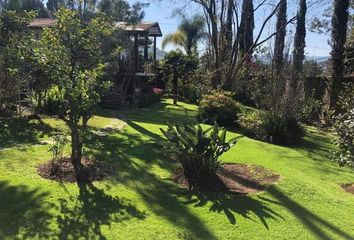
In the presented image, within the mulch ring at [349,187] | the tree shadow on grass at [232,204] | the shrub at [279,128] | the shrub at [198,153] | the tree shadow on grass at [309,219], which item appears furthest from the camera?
the shrub at [279,128]

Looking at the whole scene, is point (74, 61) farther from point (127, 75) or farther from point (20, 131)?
point (127, 75)

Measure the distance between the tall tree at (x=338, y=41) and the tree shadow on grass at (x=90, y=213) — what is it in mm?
14861

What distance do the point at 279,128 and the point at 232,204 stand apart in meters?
7.13

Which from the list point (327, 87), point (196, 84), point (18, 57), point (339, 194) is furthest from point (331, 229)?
point (196, 84)

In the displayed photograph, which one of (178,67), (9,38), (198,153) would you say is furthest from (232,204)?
A: (178,67)

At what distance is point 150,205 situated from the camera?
5988mm

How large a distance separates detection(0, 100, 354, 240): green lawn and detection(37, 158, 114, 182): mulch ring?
0.60 ft

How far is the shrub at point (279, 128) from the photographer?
12.8m

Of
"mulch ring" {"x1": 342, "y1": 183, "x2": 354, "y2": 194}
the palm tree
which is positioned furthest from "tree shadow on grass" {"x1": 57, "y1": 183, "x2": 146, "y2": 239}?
the palm tree

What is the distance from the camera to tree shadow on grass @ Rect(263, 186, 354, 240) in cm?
550

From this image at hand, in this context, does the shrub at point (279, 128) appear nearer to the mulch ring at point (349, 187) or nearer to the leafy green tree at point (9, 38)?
the mulch ring at point (349, 187)

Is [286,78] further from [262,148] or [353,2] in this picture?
[353,2]

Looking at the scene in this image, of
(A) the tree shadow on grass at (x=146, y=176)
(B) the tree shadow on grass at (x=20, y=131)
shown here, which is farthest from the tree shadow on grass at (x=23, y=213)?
(B) the tree shadow on grass at (x=20, y=131)

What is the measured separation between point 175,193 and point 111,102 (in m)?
12.4
